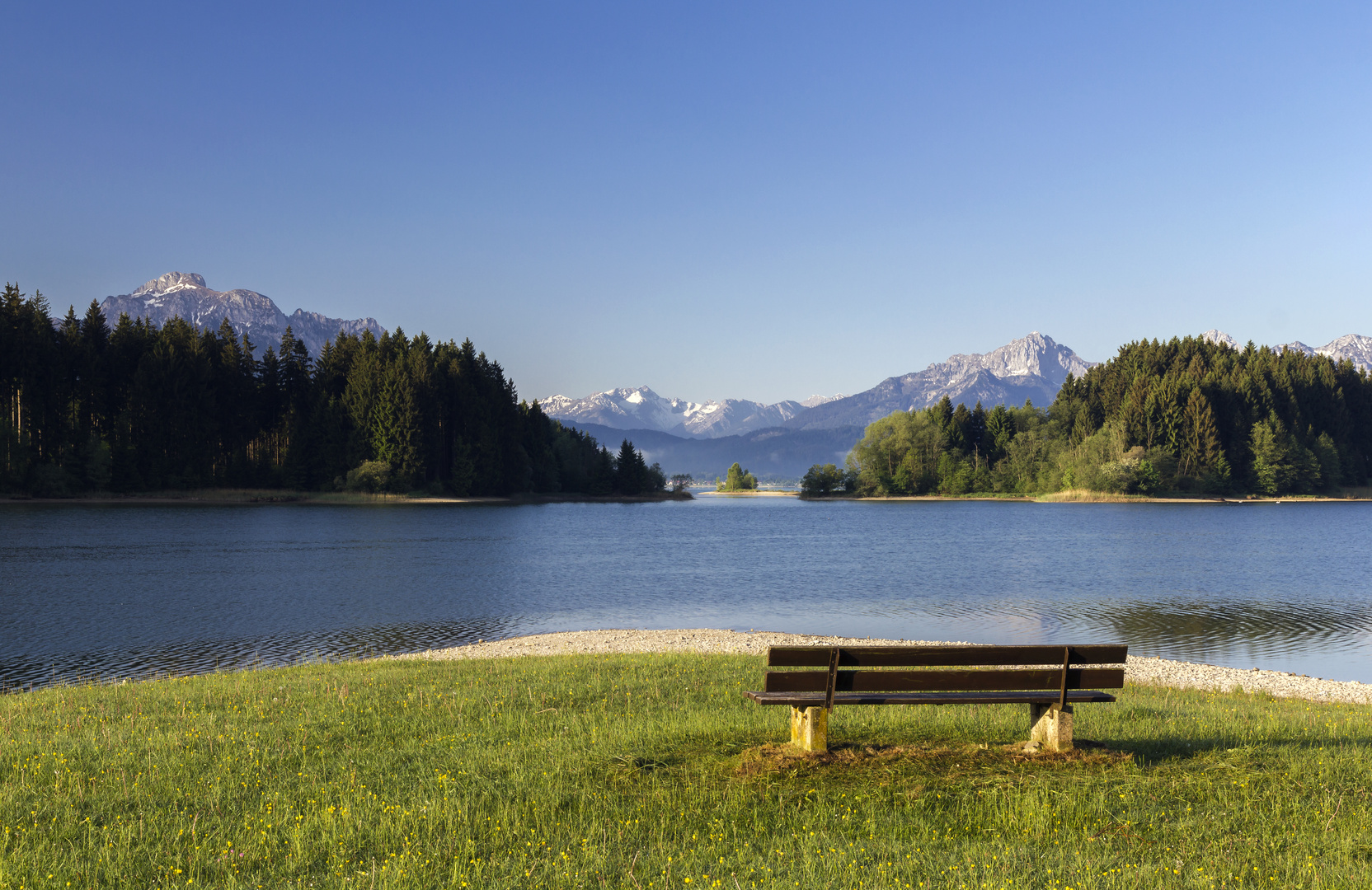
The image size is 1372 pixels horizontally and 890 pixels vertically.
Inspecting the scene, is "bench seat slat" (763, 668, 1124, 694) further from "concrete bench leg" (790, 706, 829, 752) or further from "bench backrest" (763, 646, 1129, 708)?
"concrete bench leg" (790, 706, 829, 752)

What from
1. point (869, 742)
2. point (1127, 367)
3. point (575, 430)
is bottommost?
point (869, 742)

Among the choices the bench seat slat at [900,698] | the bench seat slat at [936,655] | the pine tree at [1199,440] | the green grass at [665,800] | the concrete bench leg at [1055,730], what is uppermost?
the pine tree at [1199,440]

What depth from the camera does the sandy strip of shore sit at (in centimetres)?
1858

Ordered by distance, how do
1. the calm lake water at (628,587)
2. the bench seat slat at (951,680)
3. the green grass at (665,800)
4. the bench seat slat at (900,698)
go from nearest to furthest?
the green grass at (665,800) < the bench seat slat at (900,698) < the bench seat slat at (951,680) < the calm lake water at (628,587)

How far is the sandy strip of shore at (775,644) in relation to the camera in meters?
18.6

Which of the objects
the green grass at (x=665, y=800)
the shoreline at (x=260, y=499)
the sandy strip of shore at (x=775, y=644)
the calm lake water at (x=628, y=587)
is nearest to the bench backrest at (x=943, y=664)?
the green grass at (x=665, y=800)

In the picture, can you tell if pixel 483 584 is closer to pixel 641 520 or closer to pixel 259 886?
pixel 259 886

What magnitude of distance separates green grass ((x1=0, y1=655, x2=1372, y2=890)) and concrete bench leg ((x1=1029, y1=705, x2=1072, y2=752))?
23 cm

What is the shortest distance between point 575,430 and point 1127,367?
107019mm

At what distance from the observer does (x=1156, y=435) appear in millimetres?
136750

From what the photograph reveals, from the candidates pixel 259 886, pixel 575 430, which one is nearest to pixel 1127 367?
pixel 575 430

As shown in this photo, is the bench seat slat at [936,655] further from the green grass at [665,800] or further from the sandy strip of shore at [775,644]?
the sandy strip of shore at [775,644]

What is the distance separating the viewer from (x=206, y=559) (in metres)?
47.5

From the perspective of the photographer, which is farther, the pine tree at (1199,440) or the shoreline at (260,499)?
the pine tree at (1199,440)
